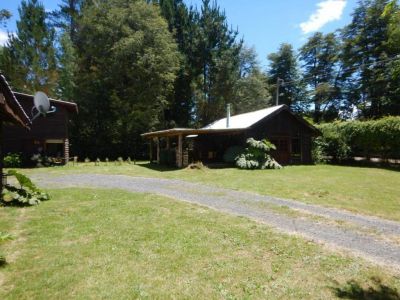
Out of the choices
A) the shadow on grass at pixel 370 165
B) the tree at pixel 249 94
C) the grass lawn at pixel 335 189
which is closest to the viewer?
the grass lawn at pixel 335 189

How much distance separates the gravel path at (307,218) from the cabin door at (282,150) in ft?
40.1

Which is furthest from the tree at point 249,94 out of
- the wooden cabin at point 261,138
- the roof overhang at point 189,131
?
the roof overhang at point 189,131

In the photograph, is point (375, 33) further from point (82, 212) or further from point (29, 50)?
point (82, 212)

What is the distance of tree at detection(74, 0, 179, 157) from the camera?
31.3 m

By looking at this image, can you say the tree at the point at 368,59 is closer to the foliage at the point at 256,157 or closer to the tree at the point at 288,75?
the tree at the point at 288,75

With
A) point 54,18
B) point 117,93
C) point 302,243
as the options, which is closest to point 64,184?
point 302,243

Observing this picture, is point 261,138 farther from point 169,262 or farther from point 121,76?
point 169,262

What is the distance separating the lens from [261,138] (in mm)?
23453

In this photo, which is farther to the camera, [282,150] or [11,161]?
[282,150]

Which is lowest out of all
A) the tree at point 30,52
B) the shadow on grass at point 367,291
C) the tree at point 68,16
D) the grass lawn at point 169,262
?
the shadow on grass at point 367,291

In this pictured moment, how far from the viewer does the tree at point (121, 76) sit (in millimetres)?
31266

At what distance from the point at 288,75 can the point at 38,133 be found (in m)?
37.5

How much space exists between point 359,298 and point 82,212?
673cm

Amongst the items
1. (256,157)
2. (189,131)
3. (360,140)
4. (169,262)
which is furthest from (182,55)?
(169,262)
